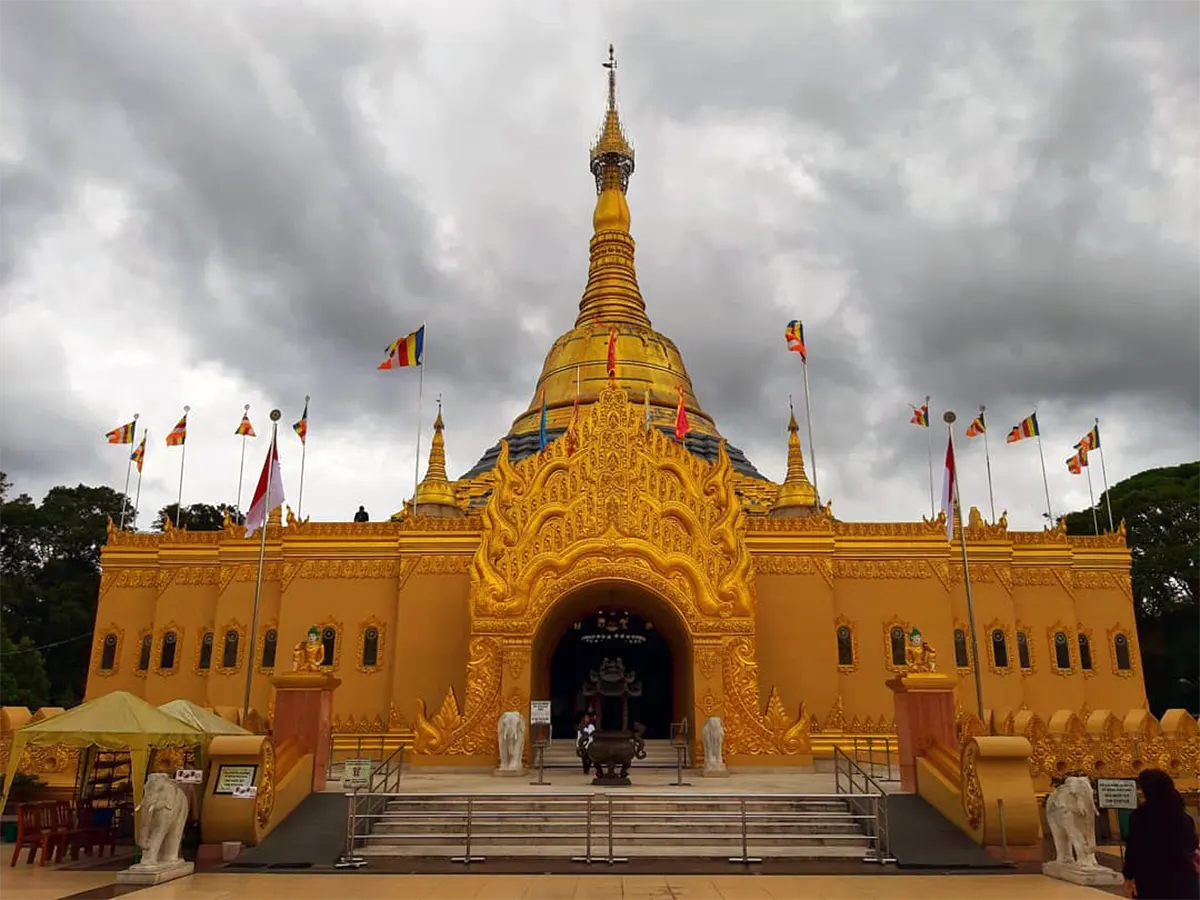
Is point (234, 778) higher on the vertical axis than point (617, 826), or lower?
higher

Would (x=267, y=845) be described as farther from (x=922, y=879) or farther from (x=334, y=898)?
(x=922, y=879)

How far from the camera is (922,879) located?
12.2 m

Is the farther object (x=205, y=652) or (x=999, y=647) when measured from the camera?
(x=205, y=652)

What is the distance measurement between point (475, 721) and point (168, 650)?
13244 mm

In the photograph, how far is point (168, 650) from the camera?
97.5ft

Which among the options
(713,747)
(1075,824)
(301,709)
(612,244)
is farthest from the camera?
(612,244)

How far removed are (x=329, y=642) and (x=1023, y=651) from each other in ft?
72.4

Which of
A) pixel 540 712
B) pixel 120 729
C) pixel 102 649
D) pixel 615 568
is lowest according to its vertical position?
pixel 120 729

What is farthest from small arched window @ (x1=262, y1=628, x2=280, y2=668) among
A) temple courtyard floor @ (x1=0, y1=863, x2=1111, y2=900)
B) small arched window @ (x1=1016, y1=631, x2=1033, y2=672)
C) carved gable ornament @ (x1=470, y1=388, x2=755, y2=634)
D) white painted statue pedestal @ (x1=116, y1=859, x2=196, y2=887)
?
small arched window @ (x1=1016, y1=631, x2=1033, y2=672)

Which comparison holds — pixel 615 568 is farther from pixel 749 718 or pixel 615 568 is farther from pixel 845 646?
pixel 845 646

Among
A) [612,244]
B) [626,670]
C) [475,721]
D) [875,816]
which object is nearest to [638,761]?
[475,721]

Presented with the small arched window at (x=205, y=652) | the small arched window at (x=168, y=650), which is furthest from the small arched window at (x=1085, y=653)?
the small arched window at (x=168, y=650)

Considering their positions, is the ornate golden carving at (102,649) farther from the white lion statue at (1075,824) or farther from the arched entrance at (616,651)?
the white lion statue at (1075,824)

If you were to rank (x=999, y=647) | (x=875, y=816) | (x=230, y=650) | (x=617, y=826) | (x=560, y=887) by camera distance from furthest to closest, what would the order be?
(x=999, y=647), (x=230, y=650), (x=617, y=826), (x=875, y=816), (x=560, y=887)
